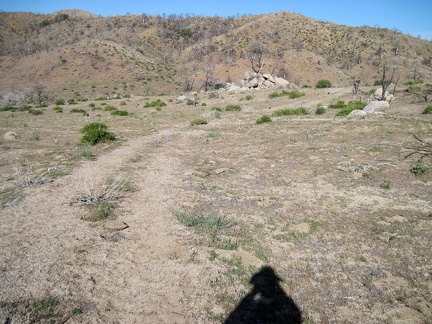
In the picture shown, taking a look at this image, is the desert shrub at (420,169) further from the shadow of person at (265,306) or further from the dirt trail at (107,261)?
the dirt trail at (107,261)

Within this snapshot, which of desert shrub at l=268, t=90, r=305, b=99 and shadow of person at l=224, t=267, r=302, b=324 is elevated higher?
desert shrub at l=268, t=90, r=305, b=99

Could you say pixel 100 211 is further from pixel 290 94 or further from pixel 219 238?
pixel 290 94

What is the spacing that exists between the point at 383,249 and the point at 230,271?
2.93 meters

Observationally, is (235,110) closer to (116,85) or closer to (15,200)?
(15,200)

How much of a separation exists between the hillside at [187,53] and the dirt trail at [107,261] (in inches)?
1900

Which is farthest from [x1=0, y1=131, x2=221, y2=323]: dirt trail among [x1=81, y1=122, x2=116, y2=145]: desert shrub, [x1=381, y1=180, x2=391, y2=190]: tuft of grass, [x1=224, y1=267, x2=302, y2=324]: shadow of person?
[x1=81, y1=122, x2=116, y2=145]: desert shrub

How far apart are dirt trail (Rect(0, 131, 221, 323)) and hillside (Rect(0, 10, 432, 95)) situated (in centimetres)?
4825

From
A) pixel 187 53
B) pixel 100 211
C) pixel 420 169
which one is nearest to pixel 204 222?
pixel 100 211

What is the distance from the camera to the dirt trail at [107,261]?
3939 mm

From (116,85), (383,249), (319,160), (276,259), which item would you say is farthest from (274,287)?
(116,85)

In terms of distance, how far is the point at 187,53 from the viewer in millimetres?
73875

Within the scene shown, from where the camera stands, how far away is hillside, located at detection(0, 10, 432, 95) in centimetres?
5506

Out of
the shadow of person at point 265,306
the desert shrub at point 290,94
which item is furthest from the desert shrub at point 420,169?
the desert shrub at point 290,94

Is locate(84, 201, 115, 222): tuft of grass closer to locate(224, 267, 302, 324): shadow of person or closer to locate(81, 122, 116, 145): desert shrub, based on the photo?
locate(224, 267, 302, 324): shadow of person
